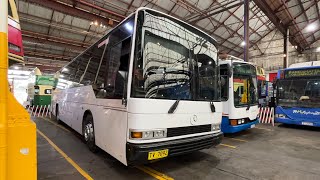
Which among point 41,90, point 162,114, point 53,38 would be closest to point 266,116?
point 162,114

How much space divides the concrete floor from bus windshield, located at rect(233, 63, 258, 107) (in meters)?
1.55

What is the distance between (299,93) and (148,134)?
28.0 ft

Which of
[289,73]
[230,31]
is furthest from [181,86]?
[230,31]

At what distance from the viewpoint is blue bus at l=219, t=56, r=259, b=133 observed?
6.40m

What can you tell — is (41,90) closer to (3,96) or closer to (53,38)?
(53,38)

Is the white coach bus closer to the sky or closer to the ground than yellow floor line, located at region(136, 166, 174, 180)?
closer to the sky

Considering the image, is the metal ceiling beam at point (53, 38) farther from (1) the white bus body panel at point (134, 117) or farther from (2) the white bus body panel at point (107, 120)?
(1) the white bus body panel at point (134, 117)

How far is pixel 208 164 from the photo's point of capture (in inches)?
166

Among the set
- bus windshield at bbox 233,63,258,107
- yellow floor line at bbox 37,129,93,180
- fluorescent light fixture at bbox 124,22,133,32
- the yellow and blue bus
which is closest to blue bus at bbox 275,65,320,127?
bus windshield at bbox 233,63,258,107

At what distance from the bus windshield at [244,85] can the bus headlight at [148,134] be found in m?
3.96

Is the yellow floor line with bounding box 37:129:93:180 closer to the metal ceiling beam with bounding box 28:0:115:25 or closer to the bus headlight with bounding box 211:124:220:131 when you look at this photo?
the bus headlight with bounding box 211:124:220:131

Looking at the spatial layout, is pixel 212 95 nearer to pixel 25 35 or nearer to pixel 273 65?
pixel 25 35

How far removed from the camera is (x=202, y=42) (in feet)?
14.3

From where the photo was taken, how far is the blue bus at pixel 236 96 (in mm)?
6402
